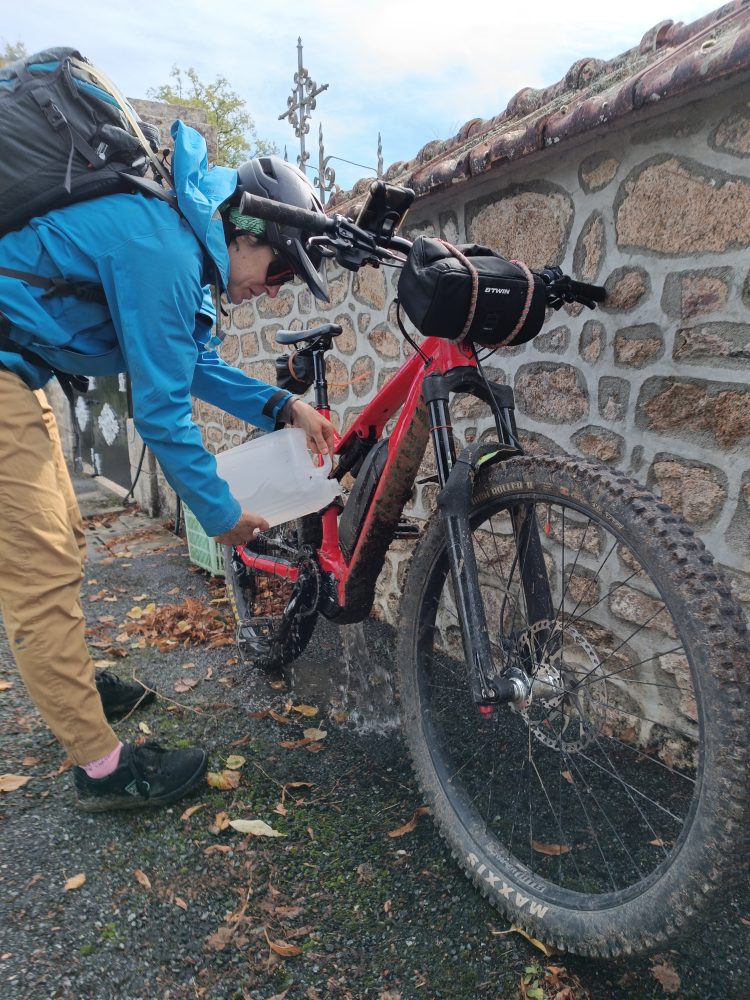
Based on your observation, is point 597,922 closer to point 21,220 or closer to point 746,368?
point 746,368

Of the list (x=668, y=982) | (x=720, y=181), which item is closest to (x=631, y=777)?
(x=668, y=982)

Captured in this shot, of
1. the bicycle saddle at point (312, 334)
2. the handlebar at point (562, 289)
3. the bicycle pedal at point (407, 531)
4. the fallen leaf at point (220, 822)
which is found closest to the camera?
the handlebar at point (562, 289)

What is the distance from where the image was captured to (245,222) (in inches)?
81.4

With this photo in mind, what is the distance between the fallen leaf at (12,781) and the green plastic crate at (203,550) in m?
2.04

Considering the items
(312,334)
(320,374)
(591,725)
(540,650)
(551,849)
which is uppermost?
(312,334)

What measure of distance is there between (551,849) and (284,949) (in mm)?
821

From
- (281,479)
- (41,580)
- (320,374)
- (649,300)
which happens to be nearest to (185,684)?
(281,479)

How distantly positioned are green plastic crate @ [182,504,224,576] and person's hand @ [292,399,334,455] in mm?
1990

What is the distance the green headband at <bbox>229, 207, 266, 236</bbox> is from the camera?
2062mm

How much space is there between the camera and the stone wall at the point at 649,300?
2.00m

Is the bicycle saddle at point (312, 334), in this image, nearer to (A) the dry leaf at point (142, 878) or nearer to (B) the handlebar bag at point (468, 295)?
(B) the handlebar bag at point (468, 295)

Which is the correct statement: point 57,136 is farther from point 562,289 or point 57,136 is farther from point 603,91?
point 603,91

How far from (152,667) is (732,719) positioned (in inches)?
111

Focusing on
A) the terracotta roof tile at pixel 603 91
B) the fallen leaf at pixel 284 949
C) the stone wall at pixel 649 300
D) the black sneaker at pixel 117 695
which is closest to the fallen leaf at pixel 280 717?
the black sneaker at pixel 117 695
